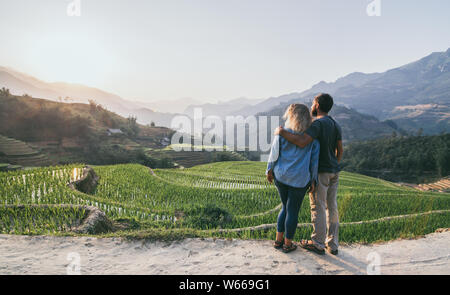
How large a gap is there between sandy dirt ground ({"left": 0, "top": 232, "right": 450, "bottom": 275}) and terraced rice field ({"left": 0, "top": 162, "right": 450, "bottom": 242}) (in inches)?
14.8

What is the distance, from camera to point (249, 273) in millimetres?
2469

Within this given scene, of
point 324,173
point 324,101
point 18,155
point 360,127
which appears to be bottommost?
point 18,155

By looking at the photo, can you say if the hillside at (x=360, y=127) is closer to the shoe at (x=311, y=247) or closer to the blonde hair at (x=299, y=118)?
the shoe at (x=311, y=247)

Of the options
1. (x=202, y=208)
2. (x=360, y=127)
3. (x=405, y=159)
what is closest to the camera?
(x=202, y=208)

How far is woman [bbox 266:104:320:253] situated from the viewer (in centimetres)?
265

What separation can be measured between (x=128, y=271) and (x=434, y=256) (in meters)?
3.91

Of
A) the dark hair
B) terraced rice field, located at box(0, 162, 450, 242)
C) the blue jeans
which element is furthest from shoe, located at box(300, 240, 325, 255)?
the dark hair

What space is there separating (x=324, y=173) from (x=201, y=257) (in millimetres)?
1861

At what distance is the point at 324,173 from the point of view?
2.78 meters

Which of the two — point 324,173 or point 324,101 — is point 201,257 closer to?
point 324,173

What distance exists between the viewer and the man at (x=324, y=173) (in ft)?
8.96

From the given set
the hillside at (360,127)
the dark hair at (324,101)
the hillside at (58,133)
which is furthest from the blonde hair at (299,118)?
the hillside at (360,127)
